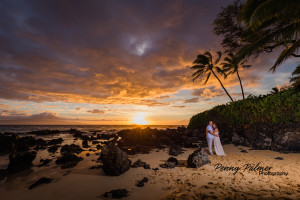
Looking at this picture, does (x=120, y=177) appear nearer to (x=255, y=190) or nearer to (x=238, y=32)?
(x=255, y=190)

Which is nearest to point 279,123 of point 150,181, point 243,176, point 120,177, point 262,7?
point 243,176

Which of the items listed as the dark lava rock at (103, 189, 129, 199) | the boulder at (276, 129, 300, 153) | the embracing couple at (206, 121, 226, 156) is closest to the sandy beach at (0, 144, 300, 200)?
the dark lava rock at (103, 189, 129, 199)

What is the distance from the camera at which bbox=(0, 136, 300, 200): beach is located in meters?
3.57

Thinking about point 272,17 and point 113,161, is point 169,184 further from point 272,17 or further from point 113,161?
point 272,17

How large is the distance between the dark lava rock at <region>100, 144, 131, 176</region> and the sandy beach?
0.22 metres

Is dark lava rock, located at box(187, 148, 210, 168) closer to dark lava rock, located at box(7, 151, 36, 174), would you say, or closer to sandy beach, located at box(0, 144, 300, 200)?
sandy beach, located at box(0, 144, 300, 200)

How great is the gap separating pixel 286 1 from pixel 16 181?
12.3m

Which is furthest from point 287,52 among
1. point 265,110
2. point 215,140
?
point 215,140

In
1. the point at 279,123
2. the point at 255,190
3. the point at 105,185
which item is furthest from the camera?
the point at 279,123

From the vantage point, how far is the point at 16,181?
5.06 m

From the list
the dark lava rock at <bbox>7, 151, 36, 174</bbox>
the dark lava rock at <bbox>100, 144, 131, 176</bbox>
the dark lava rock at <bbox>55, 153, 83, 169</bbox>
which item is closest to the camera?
the dark lava rock at <bbox>100, 144, 131, 176</bbox>

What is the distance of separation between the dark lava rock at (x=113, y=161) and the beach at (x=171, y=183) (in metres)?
0.21

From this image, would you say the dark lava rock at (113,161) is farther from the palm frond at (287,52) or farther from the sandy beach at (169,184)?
the palm frond at (287,52)

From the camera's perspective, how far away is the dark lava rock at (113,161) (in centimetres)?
514
